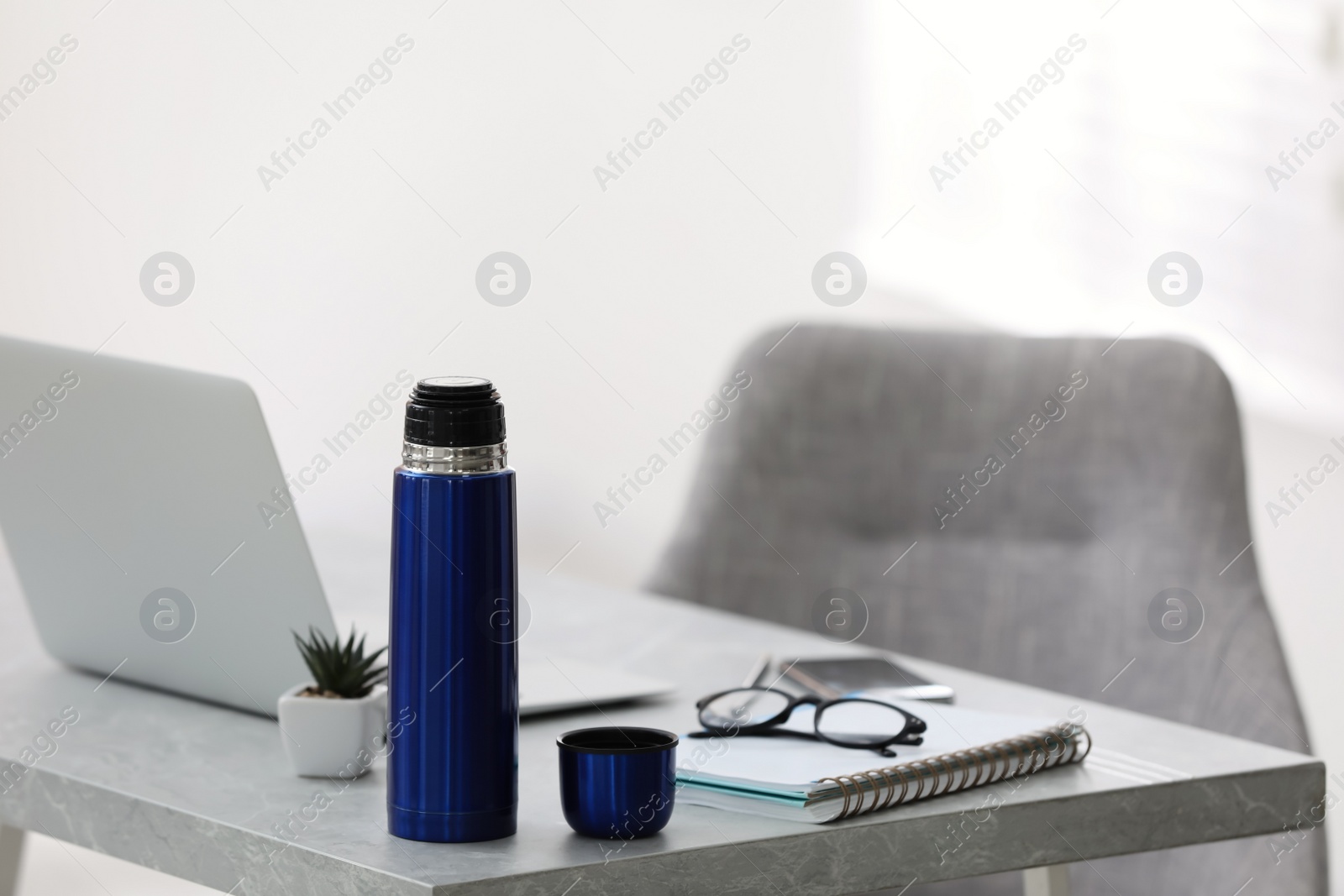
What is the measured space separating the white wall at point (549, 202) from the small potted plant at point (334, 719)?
1.91 metres

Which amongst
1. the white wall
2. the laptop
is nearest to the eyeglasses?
the laptop

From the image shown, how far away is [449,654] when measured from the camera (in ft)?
2.17

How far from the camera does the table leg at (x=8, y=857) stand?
1.18m

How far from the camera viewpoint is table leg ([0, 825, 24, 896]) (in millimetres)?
1183

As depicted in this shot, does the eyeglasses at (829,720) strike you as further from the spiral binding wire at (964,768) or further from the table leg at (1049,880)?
the table leg at (1049,880)

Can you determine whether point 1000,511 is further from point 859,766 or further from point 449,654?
point 449,654

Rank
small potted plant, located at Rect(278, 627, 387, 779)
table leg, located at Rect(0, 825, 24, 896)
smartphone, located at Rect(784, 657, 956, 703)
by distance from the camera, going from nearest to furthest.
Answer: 1. small potted plant, located at Rect(278, 627, 387, 779)
2. smartphone, located at Rect(784, 657, 956, 703)
3. table leg, located at Rect(0, 825, 24, 896)

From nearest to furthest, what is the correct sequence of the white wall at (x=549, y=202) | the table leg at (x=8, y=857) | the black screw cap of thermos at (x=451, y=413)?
the black screw cap of thermos at (x=451, y=413) < the table leg at (x=8, y=857) < the white wall at (x=549, y=202)

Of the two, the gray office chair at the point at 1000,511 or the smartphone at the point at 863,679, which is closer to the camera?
the smartphone at the point at 863,679

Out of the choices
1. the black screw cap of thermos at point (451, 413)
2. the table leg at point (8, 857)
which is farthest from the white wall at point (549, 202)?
the black screw cap of thermos at point (451, 413)

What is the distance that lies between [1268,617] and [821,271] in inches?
70.7

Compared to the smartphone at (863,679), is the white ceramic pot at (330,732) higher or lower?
lower

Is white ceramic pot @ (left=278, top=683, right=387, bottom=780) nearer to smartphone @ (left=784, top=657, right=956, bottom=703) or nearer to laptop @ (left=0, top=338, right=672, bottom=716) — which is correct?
laptop @ (left=0, top=338, right=672, bottom=716)

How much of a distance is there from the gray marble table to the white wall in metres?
1.79
